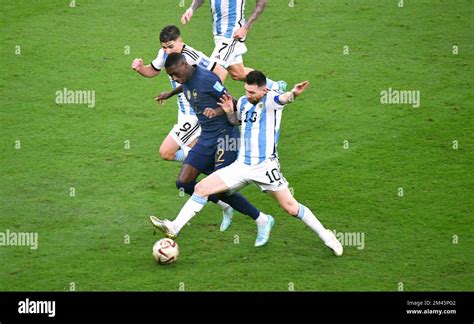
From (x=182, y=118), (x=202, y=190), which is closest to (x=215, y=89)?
(x=202, y=190)

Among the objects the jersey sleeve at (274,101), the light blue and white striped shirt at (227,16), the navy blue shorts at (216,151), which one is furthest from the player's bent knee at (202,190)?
the light blue and white striped shirt at (227,16)

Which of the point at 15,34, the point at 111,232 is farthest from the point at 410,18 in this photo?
the point at 111,232

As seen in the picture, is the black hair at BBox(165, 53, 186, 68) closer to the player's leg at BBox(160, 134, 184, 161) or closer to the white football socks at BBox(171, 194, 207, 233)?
the white football socks at BBox(171, 194, 207, 233)

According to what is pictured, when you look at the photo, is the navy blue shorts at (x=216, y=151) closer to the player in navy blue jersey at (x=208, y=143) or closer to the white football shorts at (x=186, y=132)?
the player in navy blue jersey at (x=208, y=143)

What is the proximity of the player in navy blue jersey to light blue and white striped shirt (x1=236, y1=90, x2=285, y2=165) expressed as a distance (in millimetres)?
386

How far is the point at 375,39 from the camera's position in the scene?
17047 mm

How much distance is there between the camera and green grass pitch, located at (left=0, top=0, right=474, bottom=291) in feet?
37.2

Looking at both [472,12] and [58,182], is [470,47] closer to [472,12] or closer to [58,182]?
[472,12]

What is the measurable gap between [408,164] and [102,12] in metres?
6.88

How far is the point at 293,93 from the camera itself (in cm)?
1093

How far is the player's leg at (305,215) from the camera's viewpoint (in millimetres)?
11391

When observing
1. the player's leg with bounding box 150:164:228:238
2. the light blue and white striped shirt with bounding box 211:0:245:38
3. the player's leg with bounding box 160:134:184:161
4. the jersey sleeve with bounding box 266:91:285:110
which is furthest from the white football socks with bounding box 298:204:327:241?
the light blue and white striped shirt with bounding box 211:0:245:38

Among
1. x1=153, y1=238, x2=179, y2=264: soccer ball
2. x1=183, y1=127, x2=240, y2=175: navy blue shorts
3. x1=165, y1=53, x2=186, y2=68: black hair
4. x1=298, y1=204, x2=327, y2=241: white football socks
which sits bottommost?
x1=153, y1=238, x2=179, y2=264: soccer ball

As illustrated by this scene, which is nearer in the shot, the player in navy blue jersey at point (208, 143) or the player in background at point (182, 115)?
the player in navy blue jersey at point (208, 143)
